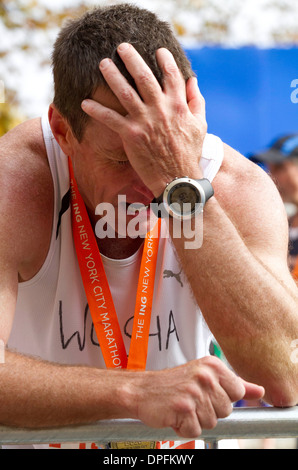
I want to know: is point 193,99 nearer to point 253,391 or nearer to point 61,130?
point 61,130

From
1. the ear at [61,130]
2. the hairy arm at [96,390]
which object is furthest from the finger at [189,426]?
the ear at [61,130]

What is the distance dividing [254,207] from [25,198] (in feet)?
2.86

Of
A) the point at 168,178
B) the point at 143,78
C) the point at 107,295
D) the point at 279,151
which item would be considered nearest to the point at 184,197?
the point at 168,178

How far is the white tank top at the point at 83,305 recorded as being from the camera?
8.91 ft

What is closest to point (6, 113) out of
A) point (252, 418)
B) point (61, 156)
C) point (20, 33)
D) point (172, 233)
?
point (20, 33)

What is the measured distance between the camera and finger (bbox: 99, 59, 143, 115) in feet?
7.60

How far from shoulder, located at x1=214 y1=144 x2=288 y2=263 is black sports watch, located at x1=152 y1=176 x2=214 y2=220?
278mm

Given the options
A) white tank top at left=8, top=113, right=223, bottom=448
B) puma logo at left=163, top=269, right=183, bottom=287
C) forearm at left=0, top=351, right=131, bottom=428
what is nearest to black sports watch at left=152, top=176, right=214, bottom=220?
white tank top at left=8, top=113, right=223, bottom=448

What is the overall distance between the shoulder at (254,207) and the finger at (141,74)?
0.54 m

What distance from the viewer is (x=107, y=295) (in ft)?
8.71

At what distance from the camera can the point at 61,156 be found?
2.74 m

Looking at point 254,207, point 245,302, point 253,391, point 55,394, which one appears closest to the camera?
point 253,391

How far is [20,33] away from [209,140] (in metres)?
6.05

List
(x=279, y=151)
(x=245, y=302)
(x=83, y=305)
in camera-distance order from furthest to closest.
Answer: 1. (x=279, y=151)
2. (x=83, y=305)
3. (x=245, y=302)
